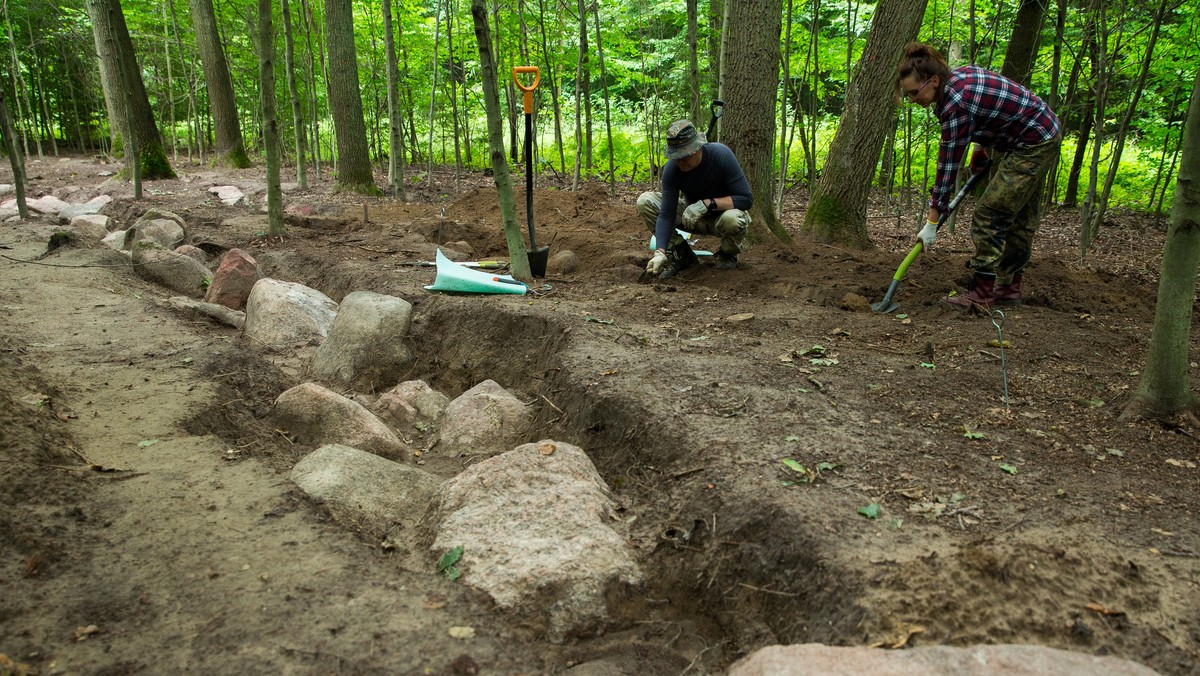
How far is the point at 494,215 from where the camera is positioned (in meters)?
9.38

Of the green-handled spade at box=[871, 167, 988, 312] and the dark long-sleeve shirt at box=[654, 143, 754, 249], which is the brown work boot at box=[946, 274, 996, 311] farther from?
the dark long-sleeve shirt at box=[654, 143, 754, 249]

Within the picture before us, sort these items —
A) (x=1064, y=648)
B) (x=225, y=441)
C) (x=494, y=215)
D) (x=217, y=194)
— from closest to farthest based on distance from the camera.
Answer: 1. (x=1064, y=648)
2. (x=225, y=441)
3. (x=494, y=215)
4. (x=217, y=194)

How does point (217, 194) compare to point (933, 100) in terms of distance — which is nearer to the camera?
point (933, 100)

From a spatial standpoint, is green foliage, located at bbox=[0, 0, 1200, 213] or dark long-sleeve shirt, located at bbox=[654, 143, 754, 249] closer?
dark long-sleeve shirt, located at bbox=[654, 143, 754, 249]

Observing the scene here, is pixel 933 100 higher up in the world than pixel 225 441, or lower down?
higher up

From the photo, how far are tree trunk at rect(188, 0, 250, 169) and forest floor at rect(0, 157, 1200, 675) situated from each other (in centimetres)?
1195

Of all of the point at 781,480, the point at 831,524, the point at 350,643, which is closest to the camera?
the point at 350,643

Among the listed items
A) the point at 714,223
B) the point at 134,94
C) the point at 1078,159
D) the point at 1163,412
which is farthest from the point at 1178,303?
the point at 134,94

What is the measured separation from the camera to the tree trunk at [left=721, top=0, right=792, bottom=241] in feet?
21.0

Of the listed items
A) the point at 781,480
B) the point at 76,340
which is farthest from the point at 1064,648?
the point at 76,340

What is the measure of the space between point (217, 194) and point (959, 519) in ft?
39.7

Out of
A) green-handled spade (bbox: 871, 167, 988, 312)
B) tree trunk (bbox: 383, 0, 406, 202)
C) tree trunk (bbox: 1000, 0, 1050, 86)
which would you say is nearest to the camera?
green-handled spade (bbox: 871, 167, 988, 312)

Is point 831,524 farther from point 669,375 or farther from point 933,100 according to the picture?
point 933,100

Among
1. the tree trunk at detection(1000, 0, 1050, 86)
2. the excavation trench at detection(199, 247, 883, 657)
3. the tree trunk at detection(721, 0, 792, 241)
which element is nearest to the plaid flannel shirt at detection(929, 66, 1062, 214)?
the excavation trench at detection(199, 247, 883, 657)
